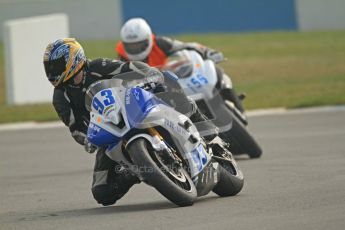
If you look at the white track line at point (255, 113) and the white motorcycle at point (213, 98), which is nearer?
the white motorcycle at point (213, 98)

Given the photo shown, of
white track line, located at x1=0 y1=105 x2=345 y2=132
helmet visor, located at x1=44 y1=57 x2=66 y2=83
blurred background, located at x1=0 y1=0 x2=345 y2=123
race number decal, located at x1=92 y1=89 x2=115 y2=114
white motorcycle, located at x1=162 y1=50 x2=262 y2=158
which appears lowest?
blurred background, located at x1=0 y1=0 x2=345 y2=123

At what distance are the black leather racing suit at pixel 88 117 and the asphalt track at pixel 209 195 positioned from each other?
0.17m

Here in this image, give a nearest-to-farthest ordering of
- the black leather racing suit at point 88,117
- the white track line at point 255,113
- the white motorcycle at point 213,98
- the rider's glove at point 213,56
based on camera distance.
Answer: the black leather racing suit at point 88,117
the white motorcycle at point 213,98
the rider's glove at point 213,56
the white track line at point 255,113

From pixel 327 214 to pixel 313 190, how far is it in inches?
59.5

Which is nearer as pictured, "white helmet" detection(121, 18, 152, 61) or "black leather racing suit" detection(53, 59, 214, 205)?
"black leather racing suit" detection(53, 59, 214, 205)

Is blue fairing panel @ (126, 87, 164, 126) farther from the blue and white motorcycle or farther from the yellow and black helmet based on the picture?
the yellow and black helmet

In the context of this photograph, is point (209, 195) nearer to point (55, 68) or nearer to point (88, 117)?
point (88, 117)

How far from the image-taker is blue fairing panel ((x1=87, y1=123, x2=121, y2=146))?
8.48m

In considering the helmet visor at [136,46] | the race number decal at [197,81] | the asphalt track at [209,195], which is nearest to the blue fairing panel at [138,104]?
the asphalt track at [209,195]

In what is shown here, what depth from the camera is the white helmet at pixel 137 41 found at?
1412 centimetres

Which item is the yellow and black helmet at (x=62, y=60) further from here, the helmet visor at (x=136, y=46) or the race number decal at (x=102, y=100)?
the helmet visor at (x=136, y=46)

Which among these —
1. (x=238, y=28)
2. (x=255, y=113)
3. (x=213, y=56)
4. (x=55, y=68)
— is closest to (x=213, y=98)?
(x=213, y=56)

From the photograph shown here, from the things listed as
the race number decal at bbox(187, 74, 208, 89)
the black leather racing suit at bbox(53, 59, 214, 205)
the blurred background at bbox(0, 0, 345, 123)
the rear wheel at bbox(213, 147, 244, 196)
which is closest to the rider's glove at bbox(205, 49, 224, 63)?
the race number decal at bbox(187, 74, 208, 89)

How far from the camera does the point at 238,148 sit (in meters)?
12.5
